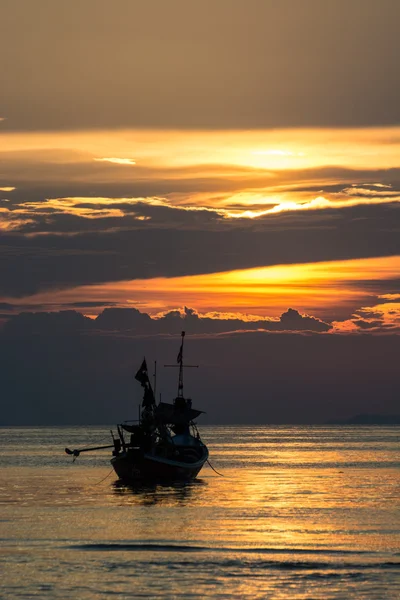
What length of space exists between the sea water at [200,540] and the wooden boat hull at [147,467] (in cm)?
206

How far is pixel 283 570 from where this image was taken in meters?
54.8

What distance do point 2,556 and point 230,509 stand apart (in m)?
33.5

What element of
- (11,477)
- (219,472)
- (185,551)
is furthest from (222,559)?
(219,472)

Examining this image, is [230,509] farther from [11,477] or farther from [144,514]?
[11,477]

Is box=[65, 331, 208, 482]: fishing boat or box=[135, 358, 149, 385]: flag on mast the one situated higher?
box=[135, 358, 149, 385]: flag on mast

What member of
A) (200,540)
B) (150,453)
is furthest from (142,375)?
(200,540)

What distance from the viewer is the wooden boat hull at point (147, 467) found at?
118500 mm

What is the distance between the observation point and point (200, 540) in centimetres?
6731

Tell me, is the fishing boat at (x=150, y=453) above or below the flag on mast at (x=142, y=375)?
below

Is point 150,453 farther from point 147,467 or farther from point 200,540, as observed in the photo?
point 200,540

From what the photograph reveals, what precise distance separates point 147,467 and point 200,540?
171ft

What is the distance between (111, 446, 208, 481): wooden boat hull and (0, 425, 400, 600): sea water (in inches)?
81.0

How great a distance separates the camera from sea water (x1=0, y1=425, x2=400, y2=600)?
165 ft

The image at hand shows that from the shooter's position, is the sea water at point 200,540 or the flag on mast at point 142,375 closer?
the sea water at point 200,540
